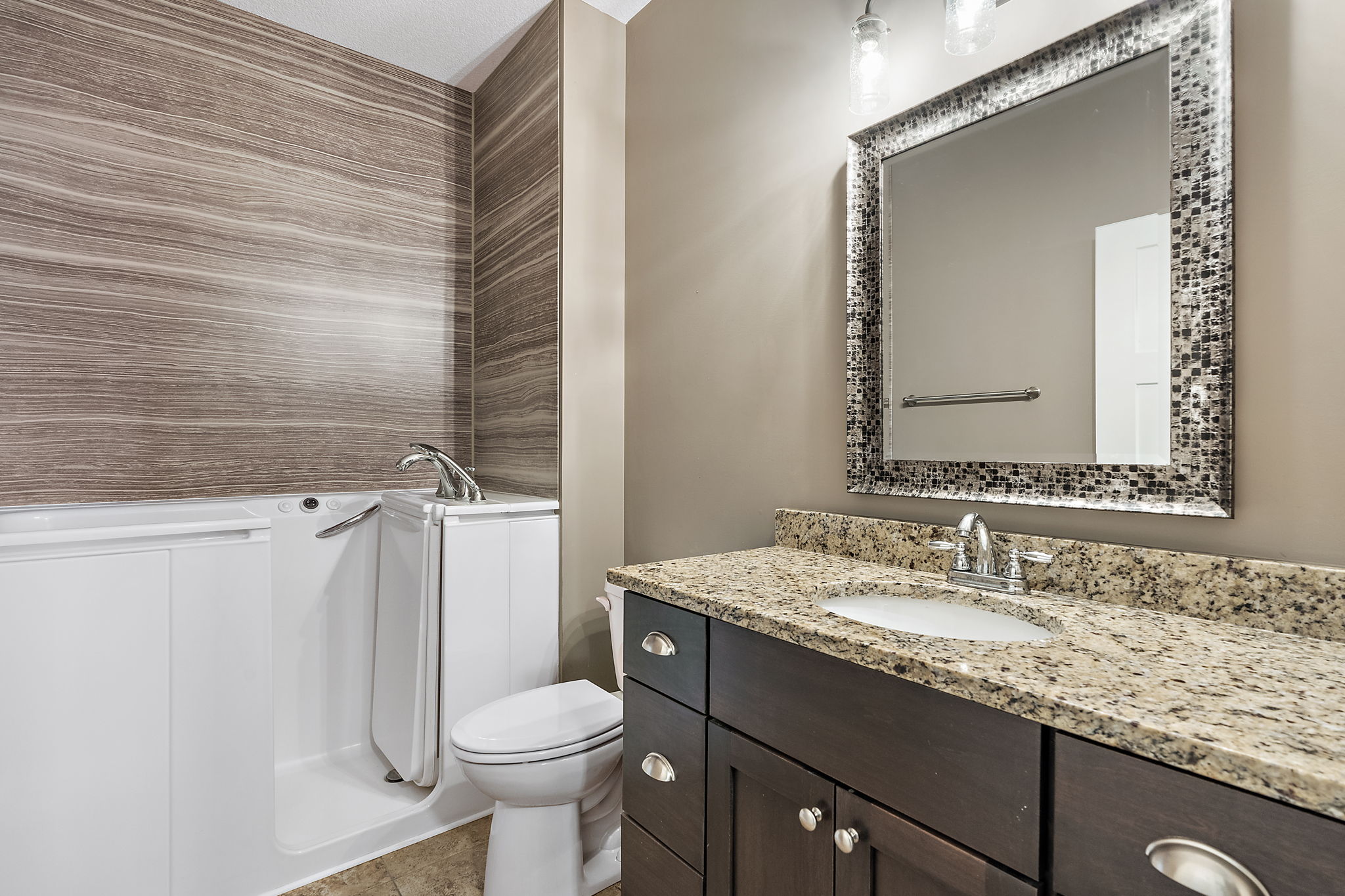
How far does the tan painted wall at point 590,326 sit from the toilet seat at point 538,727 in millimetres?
435

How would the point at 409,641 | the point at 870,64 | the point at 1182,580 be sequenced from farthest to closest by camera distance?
the point at 409,641 < the point at 870,64 < the point at 1182,580

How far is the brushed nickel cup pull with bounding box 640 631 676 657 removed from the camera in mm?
1065

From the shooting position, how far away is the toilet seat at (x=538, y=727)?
4.54 ft

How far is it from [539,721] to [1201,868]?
130 cm

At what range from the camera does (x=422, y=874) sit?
5.47 ft

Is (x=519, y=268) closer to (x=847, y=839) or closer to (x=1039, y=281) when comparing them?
(x=1039, y=281)

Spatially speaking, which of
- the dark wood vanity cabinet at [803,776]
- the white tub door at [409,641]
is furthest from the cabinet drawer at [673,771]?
the white tub door at [409,641]

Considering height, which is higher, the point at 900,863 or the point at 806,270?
the point at 806,270

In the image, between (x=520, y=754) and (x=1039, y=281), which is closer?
(x=1039, y=281)

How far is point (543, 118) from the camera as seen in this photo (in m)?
2.13

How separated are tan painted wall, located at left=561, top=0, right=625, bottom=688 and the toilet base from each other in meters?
0.63

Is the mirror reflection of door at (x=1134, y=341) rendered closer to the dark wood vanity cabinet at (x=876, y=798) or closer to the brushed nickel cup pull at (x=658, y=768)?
the dark wood vanity cabinet at (x=876, y=798)

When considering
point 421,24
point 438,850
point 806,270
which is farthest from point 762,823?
point 421,24

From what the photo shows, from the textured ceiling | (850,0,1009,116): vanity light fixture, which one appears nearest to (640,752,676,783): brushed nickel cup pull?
→ (850,0,1009,116): vanity light fixture
